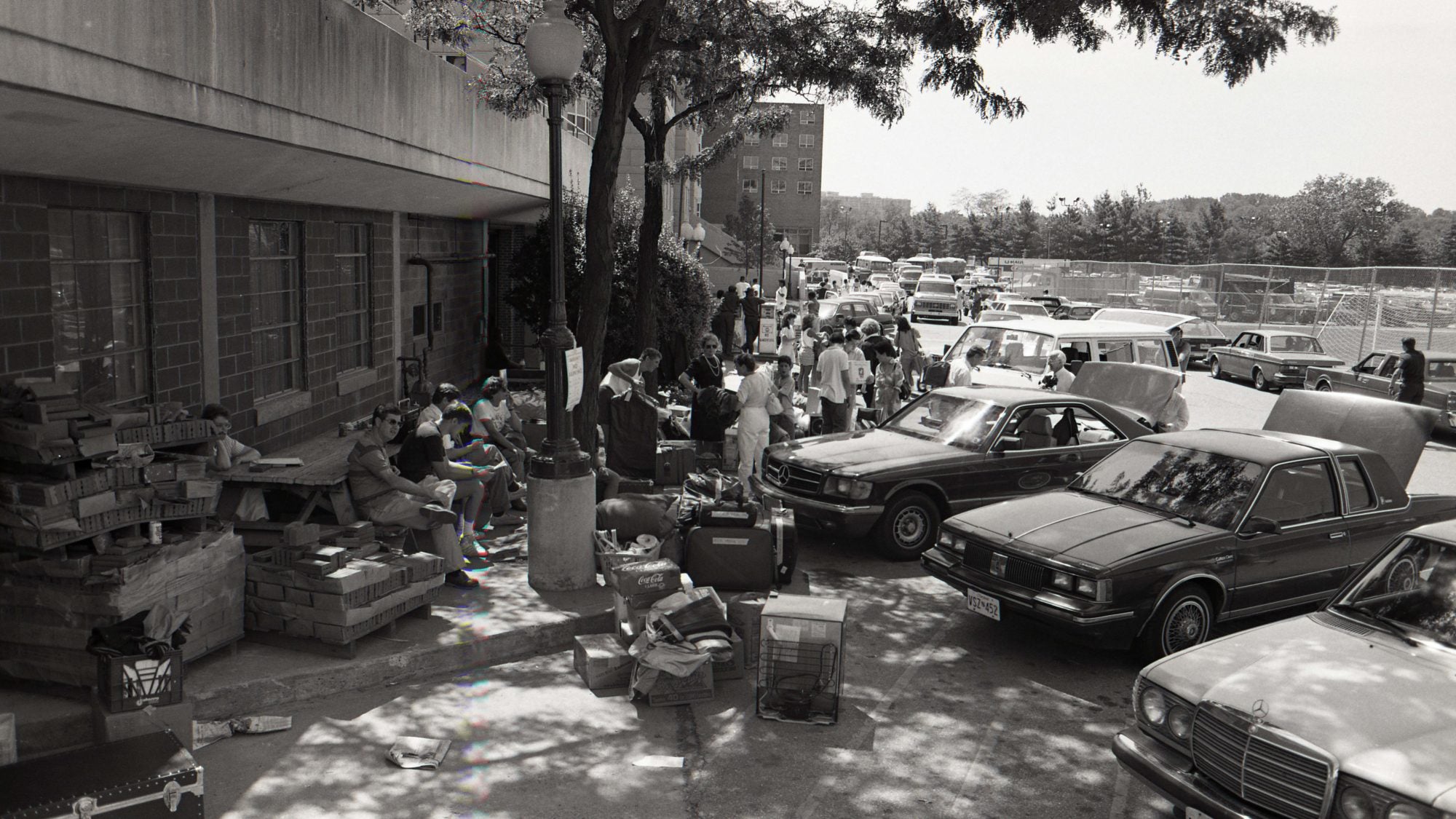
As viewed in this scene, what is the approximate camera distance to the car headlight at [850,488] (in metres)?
10.1

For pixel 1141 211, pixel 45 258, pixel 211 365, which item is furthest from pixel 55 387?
pixel 1141 211

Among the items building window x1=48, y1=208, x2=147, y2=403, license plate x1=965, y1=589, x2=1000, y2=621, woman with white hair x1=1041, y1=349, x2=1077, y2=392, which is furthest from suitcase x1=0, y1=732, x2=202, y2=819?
woman with white hair x1=1041, y1=349, x2=1077, y2=392

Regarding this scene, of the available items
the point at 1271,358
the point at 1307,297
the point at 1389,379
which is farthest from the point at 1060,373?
the point at 1307,297

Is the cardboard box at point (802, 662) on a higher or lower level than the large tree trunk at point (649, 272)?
lower

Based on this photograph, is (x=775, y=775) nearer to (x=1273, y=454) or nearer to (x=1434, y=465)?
(x=1273, y=454)

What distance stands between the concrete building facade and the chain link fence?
24244mm

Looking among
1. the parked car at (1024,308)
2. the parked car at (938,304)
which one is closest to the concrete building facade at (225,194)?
the parked car at (1024,308)

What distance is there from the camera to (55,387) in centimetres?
617

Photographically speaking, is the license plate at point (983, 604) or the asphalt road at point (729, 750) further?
the license plate at point (983, 604)

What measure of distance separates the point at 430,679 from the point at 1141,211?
89.3 meters

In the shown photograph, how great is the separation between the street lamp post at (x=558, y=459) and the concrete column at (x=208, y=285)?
3.21m

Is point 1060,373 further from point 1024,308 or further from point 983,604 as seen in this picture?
point 1024,308

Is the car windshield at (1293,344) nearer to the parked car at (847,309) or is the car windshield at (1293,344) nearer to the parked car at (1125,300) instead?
the parked car at (847,309)

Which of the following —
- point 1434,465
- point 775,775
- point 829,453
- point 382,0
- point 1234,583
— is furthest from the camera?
point 1434,465
